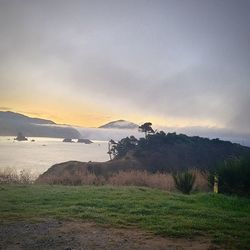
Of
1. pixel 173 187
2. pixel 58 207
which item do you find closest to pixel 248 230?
pixel 58 207

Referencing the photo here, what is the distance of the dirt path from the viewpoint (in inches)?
222

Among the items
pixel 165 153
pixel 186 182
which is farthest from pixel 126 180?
pixel 165 153

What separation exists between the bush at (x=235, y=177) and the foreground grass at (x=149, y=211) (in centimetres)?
111

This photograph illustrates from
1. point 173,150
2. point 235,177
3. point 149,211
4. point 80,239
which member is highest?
point 173,150

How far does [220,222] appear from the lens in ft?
24.4

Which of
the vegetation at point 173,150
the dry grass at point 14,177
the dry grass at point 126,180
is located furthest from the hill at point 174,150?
the dry grass at point 14,177

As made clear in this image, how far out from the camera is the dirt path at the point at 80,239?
18.5 ft

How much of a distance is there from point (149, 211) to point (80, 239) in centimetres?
300

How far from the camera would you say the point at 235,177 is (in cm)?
1164

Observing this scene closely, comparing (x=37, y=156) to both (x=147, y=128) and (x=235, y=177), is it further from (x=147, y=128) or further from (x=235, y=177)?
(x=235, y=177)

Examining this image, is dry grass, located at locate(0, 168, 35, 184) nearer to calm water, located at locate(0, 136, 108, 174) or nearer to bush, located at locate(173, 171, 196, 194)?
calm water, located at locate(0, 136, 108, 174)

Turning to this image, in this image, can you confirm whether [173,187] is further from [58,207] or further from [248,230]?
[248,230]

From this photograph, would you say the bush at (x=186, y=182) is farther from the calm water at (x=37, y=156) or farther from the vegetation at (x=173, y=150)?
the vegetation at (x=173, y=150)

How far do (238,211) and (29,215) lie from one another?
5773 mm
